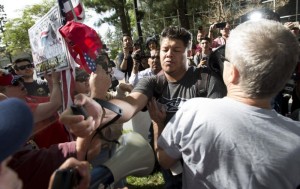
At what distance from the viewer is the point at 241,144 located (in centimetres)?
124

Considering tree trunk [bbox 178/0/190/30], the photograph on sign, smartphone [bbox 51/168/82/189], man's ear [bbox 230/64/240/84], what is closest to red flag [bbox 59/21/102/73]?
the photograph on sign

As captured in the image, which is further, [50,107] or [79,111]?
[50,107]

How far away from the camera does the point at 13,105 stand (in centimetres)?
76

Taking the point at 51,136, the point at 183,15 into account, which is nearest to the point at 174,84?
the point at 51,136

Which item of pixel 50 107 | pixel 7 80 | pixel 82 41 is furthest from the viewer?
pixel 7 80

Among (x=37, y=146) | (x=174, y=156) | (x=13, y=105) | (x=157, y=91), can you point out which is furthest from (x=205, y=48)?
(x=13, y=105)

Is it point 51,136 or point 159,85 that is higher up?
point 159,85

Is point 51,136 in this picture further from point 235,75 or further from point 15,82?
point 235,75

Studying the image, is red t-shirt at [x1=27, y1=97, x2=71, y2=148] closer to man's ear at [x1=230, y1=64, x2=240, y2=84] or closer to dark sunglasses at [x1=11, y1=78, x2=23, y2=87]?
dark sunglasses at [x1=11, y1=78, x2=23, y2=87]

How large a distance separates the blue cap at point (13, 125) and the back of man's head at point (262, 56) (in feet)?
2.67

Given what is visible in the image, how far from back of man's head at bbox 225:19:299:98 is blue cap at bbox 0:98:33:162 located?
81 cm

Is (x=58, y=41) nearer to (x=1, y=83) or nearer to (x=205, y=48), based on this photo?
(x=1, y=83)

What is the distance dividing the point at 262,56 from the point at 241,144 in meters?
0.34

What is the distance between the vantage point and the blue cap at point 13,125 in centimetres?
72
